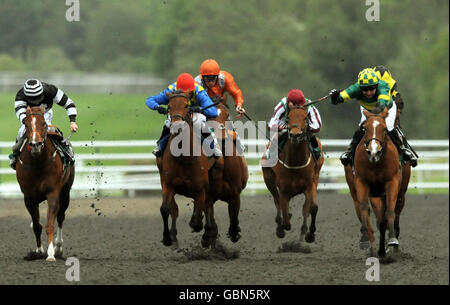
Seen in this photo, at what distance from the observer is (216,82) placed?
12.5 m

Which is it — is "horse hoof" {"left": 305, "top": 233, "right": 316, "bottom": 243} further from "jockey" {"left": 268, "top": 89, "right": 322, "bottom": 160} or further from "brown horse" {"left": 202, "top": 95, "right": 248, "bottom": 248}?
"jockey" {"left": 268, "top": 89, "right": 322, "bottom": 160}

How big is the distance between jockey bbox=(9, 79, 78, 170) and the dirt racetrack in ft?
4.28

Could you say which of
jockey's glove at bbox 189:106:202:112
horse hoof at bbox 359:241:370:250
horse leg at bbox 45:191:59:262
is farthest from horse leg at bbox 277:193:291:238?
horse leg at bbox 45:191:59:262

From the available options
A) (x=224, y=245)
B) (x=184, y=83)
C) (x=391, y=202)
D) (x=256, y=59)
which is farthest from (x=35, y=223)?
(x=256, y=59)

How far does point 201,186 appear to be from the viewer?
11125 mm

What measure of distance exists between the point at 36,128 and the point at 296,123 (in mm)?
3029

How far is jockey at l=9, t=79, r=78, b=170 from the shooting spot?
11.2 meters

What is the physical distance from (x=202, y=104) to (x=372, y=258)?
2.54m

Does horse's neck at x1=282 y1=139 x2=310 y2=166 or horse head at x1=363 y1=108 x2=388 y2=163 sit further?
horse's neck at x1=282 y1=139 x2=310 y2=166

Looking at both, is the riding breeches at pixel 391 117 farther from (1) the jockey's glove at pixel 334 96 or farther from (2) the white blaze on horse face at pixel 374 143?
(2) the white blaze on horse face at pixel 374 143

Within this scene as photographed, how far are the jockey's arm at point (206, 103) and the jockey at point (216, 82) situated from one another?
0.80m

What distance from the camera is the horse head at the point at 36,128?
10523mm

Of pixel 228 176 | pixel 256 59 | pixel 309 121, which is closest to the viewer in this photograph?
pixel 228 176

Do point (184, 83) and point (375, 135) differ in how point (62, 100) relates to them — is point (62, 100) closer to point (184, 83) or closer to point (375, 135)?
point (184, 83)
